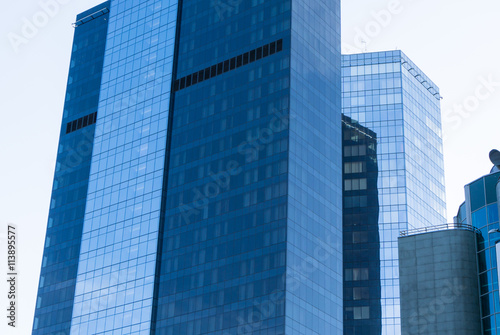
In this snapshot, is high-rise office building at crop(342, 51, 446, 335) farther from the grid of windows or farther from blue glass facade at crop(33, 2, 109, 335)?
blue glass facade at crop(33, 2, 109, 335)

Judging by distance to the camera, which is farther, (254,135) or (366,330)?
(366,330)

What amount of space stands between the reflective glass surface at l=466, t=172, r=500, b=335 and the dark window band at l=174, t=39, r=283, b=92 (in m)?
50.4

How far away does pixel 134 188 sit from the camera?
529ft

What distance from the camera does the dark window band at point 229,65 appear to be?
151 meters

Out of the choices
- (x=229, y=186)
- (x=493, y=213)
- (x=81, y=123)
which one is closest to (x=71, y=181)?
(x=81, y=123)

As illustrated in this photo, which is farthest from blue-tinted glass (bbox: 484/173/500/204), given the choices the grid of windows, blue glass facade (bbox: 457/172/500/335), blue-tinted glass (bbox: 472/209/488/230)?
the grid of windows

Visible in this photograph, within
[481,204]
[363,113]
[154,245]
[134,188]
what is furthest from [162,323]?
[363,113]

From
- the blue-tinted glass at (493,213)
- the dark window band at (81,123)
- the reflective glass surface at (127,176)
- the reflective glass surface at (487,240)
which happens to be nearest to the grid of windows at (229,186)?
the reflective glass surface at (127,176)

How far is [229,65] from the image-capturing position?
515 feet

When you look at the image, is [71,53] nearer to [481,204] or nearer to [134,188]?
[134,188]

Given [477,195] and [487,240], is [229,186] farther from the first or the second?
[487,240]

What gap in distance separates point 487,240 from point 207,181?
55.1 meters

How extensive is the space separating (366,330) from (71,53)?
78103 mm

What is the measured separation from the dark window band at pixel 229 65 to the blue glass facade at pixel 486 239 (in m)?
50.2
